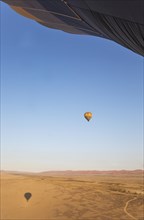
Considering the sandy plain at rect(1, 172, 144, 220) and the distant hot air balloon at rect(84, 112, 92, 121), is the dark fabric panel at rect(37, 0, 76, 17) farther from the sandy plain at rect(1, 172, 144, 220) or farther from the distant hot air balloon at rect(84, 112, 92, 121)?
the distant hot air balloon at rect(84, 112, 92, 121)

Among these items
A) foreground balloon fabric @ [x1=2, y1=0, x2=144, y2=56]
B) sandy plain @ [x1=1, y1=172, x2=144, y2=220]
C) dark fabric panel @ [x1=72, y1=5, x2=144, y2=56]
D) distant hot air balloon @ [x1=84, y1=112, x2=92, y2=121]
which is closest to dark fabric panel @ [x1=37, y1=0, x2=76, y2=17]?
foreground balloon fabric @ [x1=2, y1=0, x2=144, y2=56]

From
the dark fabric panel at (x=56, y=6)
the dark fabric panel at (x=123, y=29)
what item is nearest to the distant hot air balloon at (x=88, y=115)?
the dark fabric panel at (x=56, y=6)

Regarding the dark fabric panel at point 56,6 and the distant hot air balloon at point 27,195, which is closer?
the dark fabric panel at point 56,6

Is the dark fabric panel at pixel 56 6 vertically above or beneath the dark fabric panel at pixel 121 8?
above

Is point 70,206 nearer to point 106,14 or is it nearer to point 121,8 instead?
point 106,14

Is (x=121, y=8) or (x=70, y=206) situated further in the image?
(x=70, y=206)

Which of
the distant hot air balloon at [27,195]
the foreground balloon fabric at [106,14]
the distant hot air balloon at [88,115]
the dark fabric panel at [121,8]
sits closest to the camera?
the dark fabric panel at [121,8]

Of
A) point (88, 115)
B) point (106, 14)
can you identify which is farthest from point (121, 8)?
point (88, 115)

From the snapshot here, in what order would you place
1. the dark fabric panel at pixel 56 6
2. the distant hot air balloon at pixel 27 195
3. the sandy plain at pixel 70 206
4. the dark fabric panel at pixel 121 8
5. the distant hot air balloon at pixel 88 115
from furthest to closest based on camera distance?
the distant hot air balloon at pixel 27 195, the distant hot air balloon at pixel 88 115, the sandy plain at pixel 70 206, the dark fabric panel at pixel 56 6, the dark fabric panel at pixel 121 8

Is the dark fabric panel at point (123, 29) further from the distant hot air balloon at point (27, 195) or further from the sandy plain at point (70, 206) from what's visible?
the distant hot air balloon at point (27, 195)

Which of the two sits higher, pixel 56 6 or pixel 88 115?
pixel 56 6
